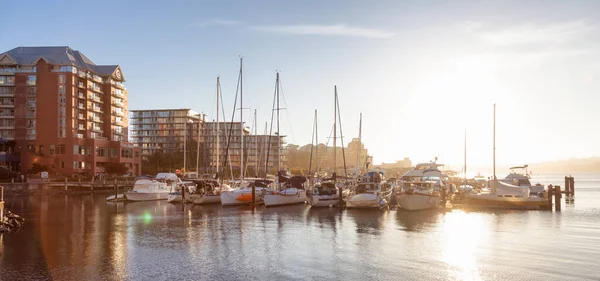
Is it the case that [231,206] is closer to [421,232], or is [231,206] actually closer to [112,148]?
[421,232]

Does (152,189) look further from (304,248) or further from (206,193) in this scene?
(304,248)

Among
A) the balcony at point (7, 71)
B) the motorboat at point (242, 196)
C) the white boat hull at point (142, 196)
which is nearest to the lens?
the motorboat at point (242, 196)

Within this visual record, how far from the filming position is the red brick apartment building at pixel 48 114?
112 metres

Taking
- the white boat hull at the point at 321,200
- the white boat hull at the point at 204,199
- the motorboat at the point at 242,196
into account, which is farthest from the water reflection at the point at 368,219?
the white boat hull at the point at 204,199

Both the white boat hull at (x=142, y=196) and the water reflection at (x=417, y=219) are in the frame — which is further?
the white boat hull at (x=142, y=196)

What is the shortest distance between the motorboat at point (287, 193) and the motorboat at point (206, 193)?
8.28 metres

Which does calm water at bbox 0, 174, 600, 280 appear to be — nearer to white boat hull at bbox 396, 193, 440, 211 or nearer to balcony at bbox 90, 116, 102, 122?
white boat hull at bbox 396, 193, 440, 211

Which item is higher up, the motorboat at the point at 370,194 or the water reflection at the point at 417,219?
the motorboat at the point at 370,194

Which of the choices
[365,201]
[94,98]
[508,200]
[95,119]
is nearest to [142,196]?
[365,201]

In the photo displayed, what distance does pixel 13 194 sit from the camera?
85.1 meters

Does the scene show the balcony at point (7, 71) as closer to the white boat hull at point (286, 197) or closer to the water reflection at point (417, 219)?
the white boat hull at point (286, 197)

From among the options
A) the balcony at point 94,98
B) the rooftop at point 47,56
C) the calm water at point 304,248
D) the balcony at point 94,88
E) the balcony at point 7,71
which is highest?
the rooftop at point 47,56

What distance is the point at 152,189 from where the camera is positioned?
→ 246 ft

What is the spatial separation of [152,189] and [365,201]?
1393 inches
